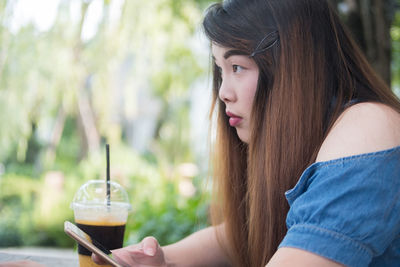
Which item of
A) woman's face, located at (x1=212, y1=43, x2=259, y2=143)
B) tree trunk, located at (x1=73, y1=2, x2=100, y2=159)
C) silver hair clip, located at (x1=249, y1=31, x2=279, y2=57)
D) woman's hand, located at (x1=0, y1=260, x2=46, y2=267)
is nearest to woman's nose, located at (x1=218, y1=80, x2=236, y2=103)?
woman's face, located at (x1=212, y1=43, x2=259, y2=143)

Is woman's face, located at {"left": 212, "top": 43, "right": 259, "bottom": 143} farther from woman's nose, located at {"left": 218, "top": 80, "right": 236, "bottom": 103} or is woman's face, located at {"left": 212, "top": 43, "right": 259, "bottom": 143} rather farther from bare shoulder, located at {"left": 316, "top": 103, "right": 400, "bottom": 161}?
bare shoulder, located at {"left": 316, "top": 103, "right": 400, "bottom": 161}

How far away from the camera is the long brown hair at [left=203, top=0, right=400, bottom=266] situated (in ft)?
3.11

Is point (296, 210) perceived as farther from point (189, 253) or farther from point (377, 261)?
point (189, 253)

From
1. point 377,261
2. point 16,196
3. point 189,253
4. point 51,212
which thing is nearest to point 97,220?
point 189,253

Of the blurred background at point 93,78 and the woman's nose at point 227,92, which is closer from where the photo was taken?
the woman's nose at point 227,92

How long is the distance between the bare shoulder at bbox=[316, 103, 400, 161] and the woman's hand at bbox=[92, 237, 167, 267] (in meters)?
0.46

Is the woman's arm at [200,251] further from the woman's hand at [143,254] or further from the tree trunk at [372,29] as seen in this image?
the tree trunk at [372,29]

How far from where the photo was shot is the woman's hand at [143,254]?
3.32 ft

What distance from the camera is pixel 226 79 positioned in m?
1.04

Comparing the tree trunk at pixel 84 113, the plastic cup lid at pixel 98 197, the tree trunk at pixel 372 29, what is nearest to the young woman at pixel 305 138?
the plastic cup lid at pixel 98 197

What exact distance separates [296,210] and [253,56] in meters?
0.37

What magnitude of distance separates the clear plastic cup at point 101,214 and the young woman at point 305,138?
2.6 inches

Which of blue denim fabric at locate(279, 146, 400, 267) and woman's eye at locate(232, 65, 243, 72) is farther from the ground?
woman's eye at locate(232, 65, 243, 72)

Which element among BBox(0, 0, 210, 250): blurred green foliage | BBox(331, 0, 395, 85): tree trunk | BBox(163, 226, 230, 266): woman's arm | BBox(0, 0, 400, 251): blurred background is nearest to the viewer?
BBox(163, 226, 230, 266): woman's arm
